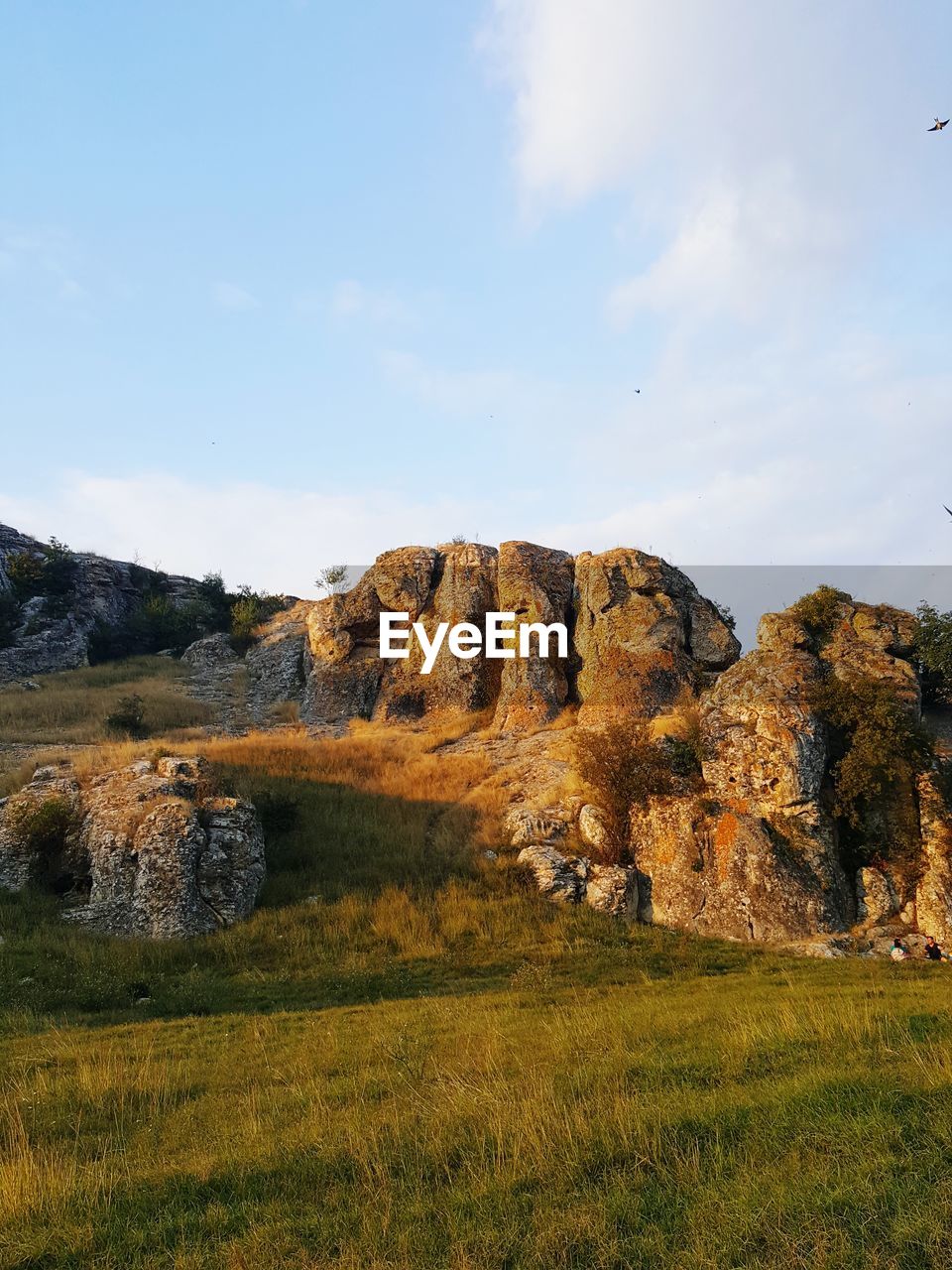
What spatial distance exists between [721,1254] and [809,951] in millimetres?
15205

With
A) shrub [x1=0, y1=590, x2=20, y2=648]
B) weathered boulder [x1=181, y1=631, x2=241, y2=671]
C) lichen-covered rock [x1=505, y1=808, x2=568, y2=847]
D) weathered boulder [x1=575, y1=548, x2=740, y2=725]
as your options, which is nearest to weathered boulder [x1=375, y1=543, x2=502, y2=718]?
weathered boulder [x1=575, y1=548, x2=740, y2=725]

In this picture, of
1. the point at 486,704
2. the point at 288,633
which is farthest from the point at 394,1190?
the point at 288,633

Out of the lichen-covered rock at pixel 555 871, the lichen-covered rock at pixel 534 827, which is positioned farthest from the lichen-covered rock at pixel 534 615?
the lichen-covered rock at pixel 555 871

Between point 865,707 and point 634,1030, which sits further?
point 865,707

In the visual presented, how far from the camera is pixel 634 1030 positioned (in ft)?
33.6

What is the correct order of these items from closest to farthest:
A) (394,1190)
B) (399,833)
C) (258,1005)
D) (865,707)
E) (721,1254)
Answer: (721,1254)
(394,1190)
(258,1005)
(865,707)
(399,833)

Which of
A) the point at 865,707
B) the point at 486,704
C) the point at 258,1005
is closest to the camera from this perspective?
the point at 258,1005

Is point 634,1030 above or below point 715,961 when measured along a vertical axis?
above

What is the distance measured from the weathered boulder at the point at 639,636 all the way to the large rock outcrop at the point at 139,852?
764 inches

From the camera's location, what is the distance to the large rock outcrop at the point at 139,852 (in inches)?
728

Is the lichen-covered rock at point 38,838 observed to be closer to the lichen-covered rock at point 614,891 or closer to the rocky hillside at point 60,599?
the lichen-covered rock at point 614,891

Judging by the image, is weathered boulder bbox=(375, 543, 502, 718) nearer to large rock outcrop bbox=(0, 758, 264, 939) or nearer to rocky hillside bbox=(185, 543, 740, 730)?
rocky hillside bbox=(185, 543, 740, 730)

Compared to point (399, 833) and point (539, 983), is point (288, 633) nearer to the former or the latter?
point (399, 833)

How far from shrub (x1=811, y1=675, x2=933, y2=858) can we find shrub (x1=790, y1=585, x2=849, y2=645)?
503 centimetres
